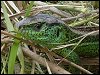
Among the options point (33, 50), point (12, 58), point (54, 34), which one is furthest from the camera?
point (54, 34)

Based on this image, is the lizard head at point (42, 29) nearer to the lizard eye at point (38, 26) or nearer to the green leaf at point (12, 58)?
the lizard eye at point (38, 26)

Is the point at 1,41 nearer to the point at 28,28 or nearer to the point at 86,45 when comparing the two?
the point at 28,28

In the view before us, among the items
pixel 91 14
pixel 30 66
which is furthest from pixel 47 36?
pixel 91 14

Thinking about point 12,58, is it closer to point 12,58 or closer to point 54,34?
point 12,58

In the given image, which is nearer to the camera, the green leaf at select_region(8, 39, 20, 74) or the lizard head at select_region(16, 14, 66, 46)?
the green leaf at select_region(8, 39, 20, 74)

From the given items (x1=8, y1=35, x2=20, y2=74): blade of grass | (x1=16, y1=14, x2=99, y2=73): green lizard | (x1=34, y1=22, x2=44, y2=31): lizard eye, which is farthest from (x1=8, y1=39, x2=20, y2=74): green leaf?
(x1=34, y1=22, x2=44, y2=31): lizard eye

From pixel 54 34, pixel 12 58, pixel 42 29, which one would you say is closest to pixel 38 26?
pixel 42 29

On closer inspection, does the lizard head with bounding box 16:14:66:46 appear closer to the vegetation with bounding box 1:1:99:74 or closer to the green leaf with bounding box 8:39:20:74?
the vegetation with bounding box 1:1:99:74

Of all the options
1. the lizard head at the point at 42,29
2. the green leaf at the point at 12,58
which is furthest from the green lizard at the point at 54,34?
the green leaf at the point at 12,58
